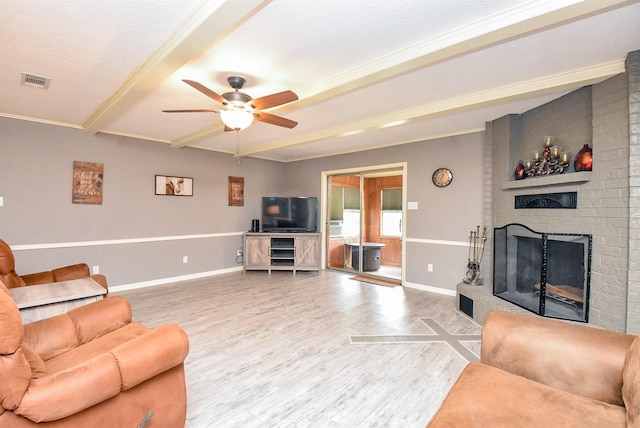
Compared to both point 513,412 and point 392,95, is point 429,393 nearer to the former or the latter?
point 513,412

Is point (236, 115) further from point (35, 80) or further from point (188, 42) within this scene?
point (35, 80)

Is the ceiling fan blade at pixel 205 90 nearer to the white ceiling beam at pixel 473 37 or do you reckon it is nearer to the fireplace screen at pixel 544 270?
the white ceiling beam at pixel 473 37

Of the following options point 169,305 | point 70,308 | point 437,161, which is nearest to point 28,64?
point 70,308

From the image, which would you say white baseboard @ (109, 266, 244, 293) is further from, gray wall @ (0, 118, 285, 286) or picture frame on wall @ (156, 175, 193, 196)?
picture frame on wall @ (156, 175, 193, 196)

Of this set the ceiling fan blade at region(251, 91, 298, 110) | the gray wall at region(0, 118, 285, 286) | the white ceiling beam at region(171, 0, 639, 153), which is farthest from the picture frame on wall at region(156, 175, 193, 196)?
the white ceiling beam at region(171, 0, 639, 153)

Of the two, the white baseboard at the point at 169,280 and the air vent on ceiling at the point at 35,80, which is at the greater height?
the air vent on ceiling at the point at 35,80

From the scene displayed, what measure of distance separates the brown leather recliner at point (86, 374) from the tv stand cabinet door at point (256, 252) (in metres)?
3.98

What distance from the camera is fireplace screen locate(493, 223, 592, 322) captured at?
287cm

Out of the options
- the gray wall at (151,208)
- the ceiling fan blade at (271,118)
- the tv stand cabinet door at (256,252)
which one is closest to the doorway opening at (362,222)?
the gray wall at (151,208)

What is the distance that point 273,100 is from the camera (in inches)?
99.0

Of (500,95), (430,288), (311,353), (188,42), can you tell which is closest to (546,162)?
(500,95)

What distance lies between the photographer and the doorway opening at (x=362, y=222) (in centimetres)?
601

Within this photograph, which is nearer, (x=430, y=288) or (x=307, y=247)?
(x=430, y=288)

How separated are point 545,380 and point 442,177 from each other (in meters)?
3.55
